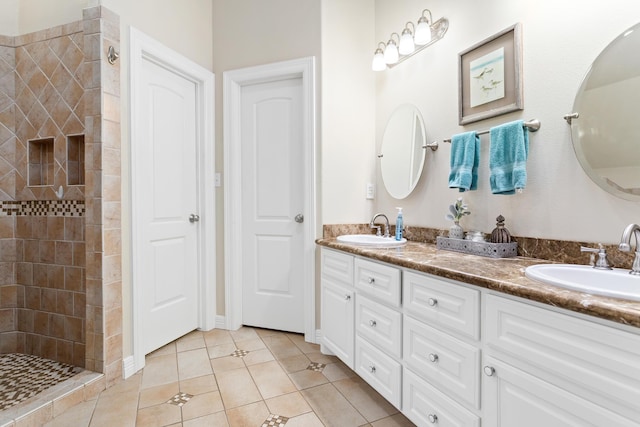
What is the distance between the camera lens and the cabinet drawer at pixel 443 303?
1.15 metres

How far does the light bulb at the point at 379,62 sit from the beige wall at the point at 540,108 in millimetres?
271

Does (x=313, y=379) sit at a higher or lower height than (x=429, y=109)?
lower

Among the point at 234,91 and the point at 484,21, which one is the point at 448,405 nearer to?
the point at 484,21

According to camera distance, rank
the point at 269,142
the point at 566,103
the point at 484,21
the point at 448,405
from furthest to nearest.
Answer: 1. the point at 269,142
2. the point at 484,21
3. the point at 566,103
4. the point at 448,405

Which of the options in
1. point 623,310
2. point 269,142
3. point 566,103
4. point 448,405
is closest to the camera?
point 623,310

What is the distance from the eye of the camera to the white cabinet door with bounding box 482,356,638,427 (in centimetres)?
83

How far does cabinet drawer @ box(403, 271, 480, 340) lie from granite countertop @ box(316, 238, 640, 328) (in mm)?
46

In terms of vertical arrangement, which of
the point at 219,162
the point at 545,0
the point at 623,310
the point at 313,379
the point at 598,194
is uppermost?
the point at 545,0

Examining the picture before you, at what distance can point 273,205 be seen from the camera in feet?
8.80

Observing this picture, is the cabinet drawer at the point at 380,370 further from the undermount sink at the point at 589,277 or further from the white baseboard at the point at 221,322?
the white baseboard at the point at 221,322

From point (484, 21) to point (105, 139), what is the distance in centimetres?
218

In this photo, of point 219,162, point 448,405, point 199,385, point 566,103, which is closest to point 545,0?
point 566,103

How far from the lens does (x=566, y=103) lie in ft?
4.55

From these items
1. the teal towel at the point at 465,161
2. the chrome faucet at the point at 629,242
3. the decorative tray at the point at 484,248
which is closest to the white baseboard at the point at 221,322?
the decorative tray at the point at 484,248
